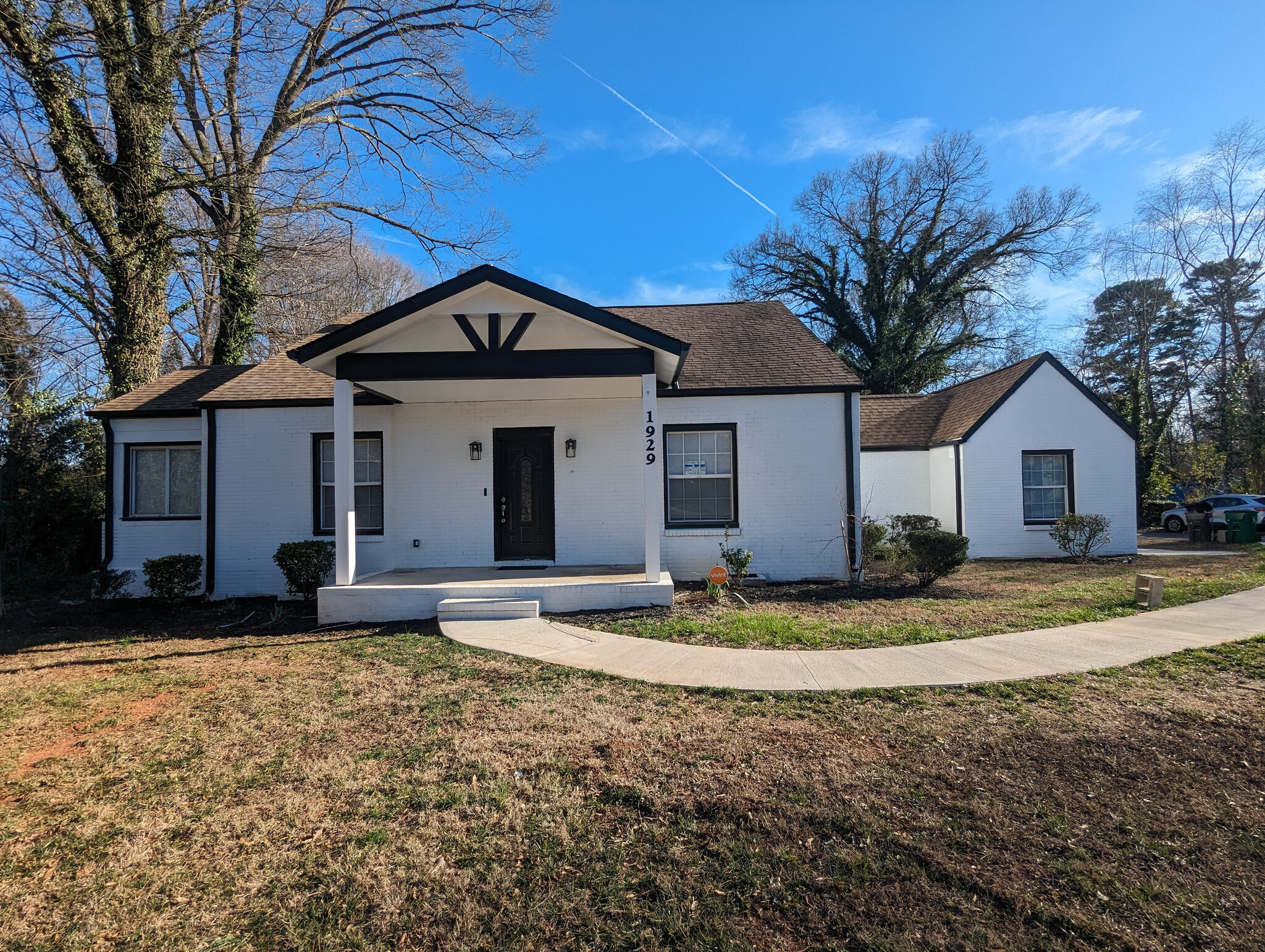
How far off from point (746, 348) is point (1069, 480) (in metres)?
8.51

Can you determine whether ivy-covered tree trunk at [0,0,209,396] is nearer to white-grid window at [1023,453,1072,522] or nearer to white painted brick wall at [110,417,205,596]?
white painted brick wall at [110,417,205,596]

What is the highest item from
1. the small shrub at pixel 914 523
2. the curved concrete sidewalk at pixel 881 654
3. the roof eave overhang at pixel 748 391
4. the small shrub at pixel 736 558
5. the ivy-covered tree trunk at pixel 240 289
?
the ivy-covered tree trunk at pixel 240 289

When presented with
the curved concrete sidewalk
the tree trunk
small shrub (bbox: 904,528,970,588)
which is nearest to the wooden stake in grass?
the curved concrete sidewalk

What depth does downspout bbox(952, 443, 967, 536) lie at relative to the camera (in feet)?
45.4

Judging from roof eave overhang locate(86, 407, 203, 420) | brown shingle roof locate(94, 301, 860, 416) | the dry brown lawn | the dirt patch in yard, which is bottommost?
the dry brown lawn

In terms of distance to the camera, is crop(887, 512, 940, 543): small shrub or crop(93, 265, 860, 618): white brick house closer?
crop(93, 265, 860, 618): white brick house

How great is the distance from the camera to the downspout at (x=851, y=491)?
10461mm

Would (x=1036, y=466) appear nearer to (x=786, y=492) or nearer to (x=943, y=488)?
(x=943, y=488)

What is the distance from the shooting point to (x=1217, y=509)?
19609 mm

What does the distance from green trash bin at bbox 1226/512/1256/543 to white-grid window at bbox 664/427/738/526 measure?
16.2 metres

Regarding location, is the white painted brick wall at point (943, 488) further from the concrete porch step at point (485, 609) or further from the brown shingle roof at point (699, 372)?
the concrete porch step at point (485, 609)

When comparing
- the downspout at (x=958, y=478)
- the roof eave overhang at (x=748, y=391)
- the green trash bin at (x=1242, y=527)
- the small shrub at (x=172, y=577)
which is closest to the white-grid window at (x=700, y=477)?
the roof eave overhang at (x=748, y=391)

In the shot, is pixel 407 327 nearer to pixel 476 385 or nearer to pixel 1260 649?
pixel 476 385

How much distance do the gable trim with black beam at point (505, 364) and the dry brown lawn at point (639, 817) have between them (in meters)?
4.27
